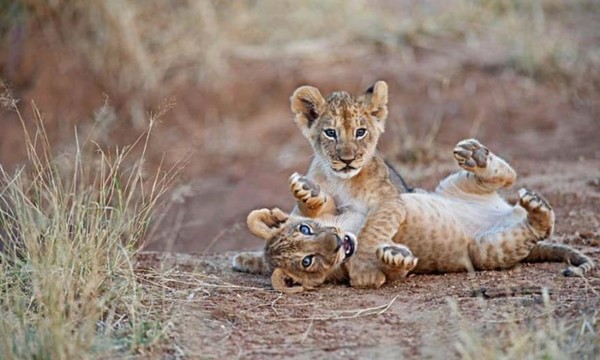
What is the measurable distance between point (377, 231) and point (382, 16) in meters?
7.34

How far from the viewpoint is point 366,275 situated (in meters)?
5.59

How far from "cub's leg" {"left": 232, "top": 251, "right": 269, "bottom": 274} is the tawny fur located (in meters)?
0.03

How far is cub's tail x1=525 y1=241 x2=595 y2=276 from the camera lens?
5660mm

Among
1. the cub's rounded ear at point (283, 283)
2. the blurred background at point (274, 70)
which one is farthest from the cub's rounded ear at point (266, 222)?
the blurred background at point (274, 70)

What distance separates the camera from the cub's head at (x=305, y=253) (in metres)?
5.49

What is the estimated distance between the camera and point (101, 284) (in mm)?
5125

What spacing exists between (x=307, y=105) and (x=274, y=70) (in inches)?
230

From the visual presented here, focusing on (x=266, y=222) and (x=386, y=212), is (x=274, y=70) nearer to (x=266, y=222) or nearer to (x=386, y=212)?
(x=266, y=222)

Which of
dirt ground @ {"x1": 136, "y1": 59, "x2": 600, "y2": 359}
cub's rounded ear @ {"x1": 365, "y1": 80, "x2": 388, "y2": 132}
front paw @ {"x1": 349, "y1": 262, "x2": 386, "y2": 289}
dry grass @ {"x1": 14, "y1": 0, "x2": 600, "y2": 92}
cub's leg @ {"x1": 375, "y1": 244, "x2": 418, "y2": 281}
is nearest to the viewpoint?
dirt ground @ {"x1": 136, "y1": 59, "x2": 600, "y2": 359}

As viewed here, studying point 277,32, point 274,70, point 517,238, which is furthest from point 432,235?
point 277,32

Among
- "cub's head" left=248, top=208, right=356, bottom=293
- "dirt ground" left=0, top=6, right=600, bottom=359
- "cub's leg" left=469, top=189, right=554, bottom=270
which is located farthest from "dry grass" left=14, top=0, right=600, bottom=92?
"cub's head" left=248, top=208, right=356, bottom=293

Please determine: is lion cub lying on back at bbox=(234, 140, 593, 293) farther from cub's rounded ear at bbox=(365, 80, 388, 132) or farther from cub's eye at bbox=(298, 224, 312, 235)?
cub's rounded ear at bbox=(365, 80, 388, 132)

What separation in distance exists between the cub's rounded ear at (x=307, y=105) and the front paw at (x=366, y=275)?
0.99 metres

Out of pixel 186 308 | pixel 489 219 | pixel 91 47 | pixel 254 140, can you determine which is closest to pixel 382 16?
pixel 254 140
